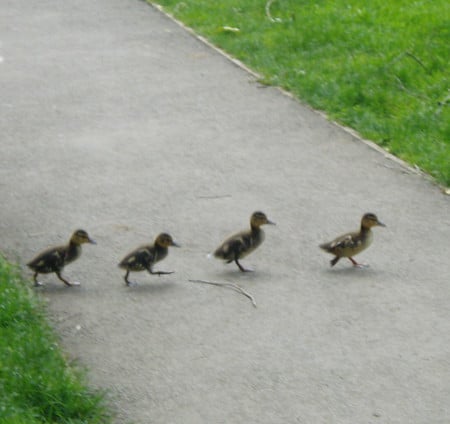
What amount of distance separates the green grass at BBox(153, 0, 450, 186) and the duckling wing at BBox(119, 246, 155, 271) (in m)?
3.36

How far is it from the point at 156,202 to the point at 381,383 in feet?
13.5

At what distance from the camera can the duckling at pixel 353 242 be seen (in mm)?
9445

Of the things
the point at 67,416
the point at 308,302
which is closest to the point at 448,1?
the point at 308,302

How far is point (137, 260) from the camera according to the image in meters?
9.19

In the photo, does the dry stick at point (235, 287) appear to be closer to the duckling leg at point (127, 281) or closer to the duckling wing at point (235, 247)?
the duckling wing at point (235, 247)

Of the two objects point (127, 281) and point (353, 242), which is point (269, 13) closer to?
point (353, 242)

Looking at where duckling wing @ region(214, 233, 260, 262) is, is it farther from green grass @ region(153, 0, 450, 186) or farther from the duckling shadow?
green grass @ region(153, 0, 450, 186)

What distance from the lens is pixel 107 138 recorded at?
43.7ft

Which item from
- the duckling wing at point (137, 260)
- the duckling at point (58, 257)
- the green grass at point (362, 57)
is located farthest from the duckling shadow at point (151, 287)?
the green grass at point (362, 57)

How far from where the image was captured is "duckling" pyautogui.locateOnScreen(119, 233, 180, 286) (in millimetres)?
9195

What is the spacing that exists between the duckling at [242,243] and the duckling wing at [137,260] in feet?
2.11

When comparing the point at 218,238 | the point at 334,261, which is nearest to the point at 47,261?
the point at 218,238

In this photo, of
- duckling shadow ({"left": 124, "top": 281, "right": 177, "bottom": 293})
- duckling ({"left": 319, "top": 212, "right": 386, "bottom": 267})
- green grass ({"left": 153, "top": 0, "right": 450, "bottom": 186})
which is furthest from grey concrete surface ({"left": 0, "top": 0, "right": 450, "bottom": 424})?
green grass ({"left": 153, "top": 0, "right": 450, "bottom": 186})

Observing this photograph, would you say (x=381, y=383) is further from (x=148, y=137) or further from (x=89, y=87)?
(x=89, y=87)
